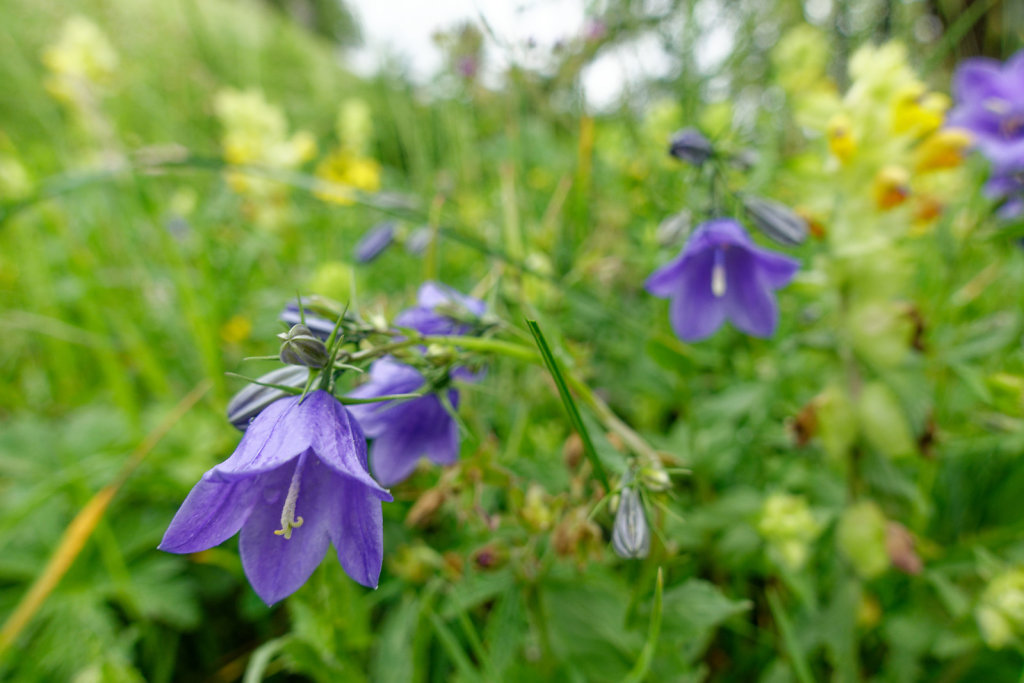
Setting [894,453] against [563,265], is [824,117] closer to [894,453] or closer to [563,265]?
[894,453]

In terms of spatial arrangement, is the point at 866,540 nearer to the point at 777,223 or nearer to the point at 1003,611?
the point at 1003,611

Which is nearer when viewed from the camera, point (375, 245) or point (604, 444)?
point (604, 444)

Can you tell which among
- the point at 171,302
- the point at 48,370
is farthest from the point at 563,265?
the point at 48,370

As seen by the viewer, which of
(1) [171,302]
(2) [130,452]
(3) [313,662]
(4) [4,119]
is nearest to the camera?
(3) [313,662]

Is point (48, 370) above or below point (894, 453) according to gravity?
above

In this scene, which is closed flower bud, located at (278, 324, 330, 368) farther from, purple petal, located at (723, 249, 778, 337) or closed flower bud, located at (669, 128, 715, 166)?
purple petal, located at (723, 249, 778, 337)

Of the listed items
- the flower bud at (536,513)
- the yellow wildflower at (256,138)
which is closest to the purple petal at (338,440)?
the flower bud at (536,513)

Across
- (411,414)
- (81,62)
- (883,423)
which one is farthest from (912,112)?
(81,62)

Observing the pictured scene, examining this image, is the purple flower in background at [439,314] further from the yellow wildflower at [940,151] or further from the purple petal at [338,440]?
the yellow wildflower at [940,151]
